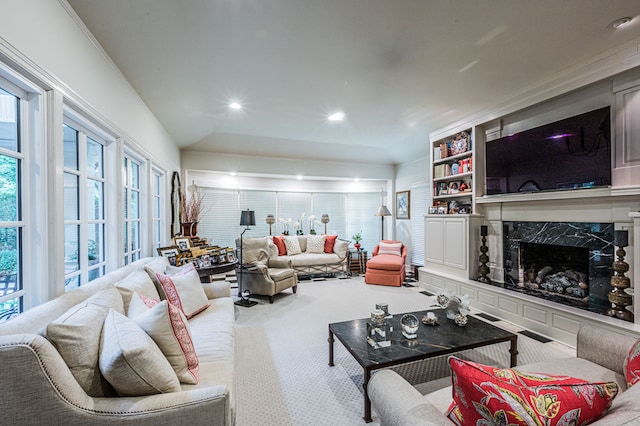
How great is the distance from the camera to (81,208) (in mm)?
2012

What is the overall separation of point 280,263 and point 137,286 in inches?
116

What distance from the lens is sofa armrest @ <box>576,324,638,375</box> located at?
5.03 ft

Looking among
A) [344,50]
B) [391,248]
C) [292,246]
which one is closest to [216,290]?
[344,50]

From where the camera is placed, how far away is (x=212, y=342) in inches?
75.5

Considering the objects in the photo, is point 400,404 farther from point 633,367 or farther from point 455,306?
point 455,306

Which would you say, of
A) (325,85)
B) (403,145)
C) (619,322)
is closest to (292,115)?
(325,85)

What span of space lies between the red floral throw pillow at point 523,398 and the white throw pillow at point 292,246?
211 inches

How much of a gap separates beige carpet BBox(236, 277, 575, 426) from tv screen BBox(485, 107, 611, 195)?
1.72 meters

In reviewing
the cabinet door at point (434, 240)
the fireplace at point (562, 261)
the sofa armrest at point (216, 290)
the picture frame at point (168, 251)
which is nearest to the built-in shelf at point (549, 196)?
the fireplace at point (562, 261)

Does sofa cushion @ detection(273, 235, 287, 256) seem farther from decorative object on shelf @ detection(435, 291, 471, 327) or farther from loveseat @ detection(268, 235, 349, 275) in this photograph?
decorative object on shelf @ detection(435, 291, 471, 327)

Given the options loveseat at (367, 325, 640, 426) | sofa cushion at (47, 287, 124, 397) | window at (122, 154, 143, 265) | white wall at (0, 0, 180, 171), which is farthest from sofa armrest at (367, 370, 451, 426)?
window at (122, 154, 143, 265)

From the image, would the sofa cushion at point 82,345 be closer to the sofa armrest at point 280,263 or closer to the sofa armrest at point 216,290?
the sofa armrest at point 216,290

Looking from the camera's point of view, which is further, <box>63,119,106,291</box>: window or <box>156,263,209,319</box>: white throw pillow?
<box>156,263,209,319</box>: white throw pillow

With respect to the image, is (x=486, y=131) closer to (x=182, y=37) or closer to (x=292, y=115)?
(x=292, y=115)
